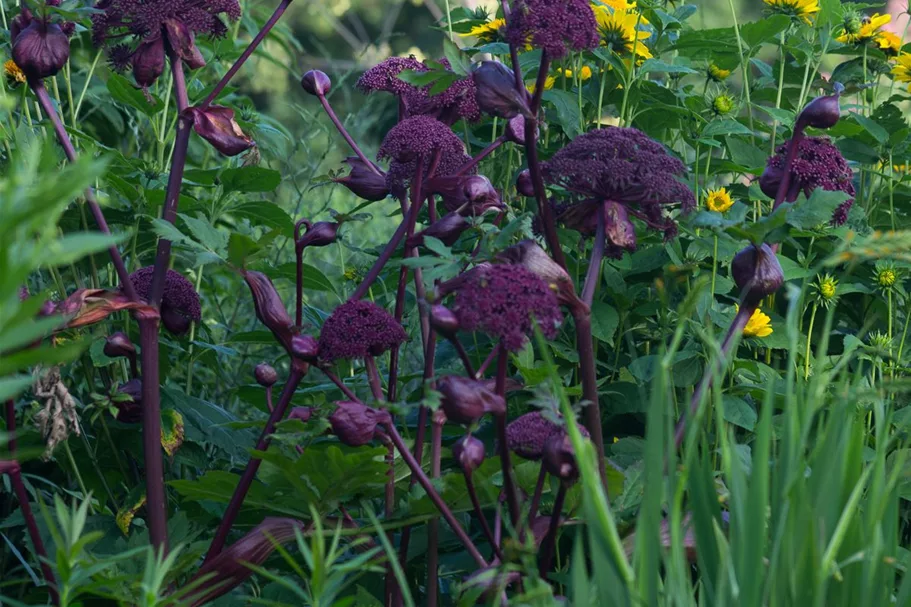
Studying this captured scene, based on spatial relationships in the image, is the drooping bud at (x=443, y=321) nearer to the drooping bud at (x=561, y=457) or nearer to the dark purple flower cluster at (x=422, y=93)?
the drooping bud at (x=561, y=457)

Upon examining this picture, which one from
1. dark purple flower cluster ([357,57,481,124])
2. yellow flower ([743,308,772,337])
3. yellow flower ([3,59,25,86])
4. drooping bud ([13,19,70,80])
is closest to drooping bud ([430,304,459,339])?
dark purple flower cluster ([357,57,481,124])

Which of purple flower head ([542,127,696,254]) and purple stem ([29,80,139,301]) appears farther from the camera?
purple stem ([29,80,139,301])

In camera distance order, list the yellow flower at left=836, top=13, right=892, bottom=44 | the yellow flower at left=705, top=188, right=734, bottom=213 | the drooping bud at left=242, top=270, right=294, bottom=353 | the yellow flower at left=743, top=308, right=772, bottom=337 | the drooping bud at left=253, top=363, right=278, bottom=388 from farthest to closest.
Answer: the yellow flower at left=836, top=13, right=892, bottom=44 < the yellow flower at left=705, top=188, right=734, bottom=213 < the yellow flower at left=743, top=308, right=772, bottom=337 < the drooping bud at left=253, top=363, right=278, bottom=388 < the drooping bud at left=242, top=270, right=294, bottom=353

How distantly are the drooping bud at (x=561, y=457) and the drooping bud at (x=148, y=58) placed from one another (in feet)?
2.38

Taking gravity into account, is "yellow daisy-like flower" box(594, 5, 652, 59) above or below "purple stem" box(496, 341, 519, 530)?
above

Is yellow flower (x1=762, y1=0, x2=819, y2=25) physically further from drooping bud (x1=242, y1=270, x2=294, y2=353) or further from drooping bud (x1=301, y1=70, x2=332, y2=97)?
drooping bud (x1=242, y1=270, x2=294, y2=353)

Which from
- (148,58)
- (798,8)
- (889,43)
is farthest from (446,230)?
(889,43)

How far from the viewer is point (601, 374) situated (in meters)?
2.03

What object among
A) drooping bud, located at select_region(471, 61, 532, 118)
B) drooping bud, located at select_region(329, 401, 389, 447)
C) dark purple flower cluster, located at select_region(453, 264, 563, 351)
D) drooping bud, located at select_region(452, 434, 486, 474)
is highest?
drooping bud, located at select_region(471, 61, 532, 118)

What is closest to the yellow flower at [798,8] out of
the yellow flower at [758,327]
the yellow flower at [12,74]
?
the yellow flower at [758,327]

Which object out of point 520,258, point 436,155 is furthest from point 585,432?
point 436,155

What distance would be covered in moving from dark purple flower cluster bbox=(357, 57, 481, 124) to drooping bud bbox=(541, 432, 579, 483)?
1.89 ft

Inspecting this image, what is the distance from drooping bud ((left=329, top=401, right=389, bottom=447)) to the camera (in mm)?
1180

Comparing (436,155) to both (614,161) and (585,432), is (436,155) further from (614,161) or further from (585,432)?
(585,432)
